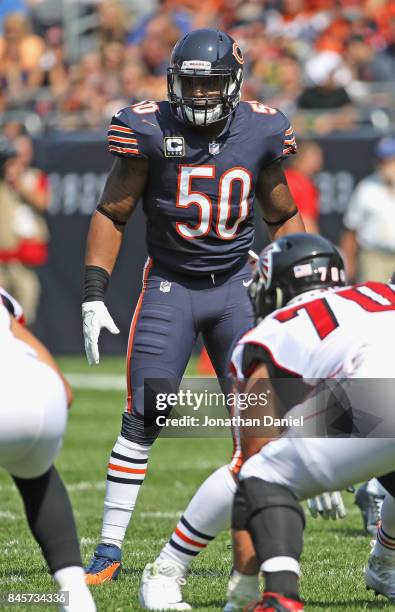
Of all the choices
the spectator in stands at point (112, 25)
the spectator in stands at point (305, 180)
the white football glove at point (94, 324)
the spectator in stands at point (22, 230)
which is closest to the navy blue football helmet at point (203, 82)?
the white football glove at point (94, 324)

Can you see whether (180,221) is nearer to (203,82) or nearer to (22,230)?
(203,82)

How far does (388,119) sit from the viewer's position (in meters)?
12.2

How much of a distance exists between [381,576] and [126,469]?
3.61 feet

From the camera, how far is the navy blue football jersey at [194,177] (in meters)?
4.87

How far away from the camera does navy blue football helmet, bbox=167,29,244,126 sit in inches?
191

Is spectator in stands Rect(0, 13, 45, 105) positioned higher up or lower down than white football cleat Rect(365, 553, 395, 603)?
lower down

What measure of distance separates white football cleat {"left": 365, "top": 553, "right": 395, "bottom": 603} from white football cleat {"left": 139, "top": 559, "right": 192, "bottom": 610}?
68 centimetres

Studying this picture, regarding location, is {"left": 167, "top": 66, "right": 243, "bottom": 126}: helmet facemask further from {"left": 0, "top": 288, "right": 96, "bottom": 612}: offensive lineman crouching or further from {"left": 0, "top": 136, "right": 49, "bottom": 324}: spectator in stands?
{"left": 0, "top": 136, "right": 49, "bottom": 324}: spectator in stands

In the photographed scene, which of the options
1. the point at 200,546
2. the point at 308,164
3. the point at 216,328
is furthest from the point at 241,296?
the point at 308,164

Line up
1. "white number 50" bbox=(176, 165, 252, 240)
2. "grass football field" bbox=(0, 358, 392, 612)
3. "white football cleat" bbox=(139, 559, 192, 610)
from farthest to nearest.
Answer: "white number 50" bbox=(176, 165, 252, 240), "grass football field" bbox=(0, 358, 392, 612), "white football cleat" bbox=(139, 559, 192, 610)

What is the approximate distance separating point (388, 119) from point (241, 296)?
764 cm

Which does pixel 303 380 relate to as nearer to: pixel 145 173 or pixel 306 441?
pixel 306 441

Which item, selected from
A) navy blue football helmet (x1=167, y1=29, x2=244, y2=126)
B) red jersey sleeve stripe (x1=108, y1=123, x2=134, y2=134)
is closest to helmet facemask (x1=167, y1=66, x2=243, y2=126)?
navy blue football helmet (x1=167, y1=29, x2=244, y2=126)

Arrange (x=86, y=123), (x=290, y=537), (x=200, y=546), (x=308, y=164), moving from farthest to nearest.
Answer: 1. (x=86, y=123)
2. (x=308, y=164)
3. (x=200, y=546)
4. (x=290, y=537)
